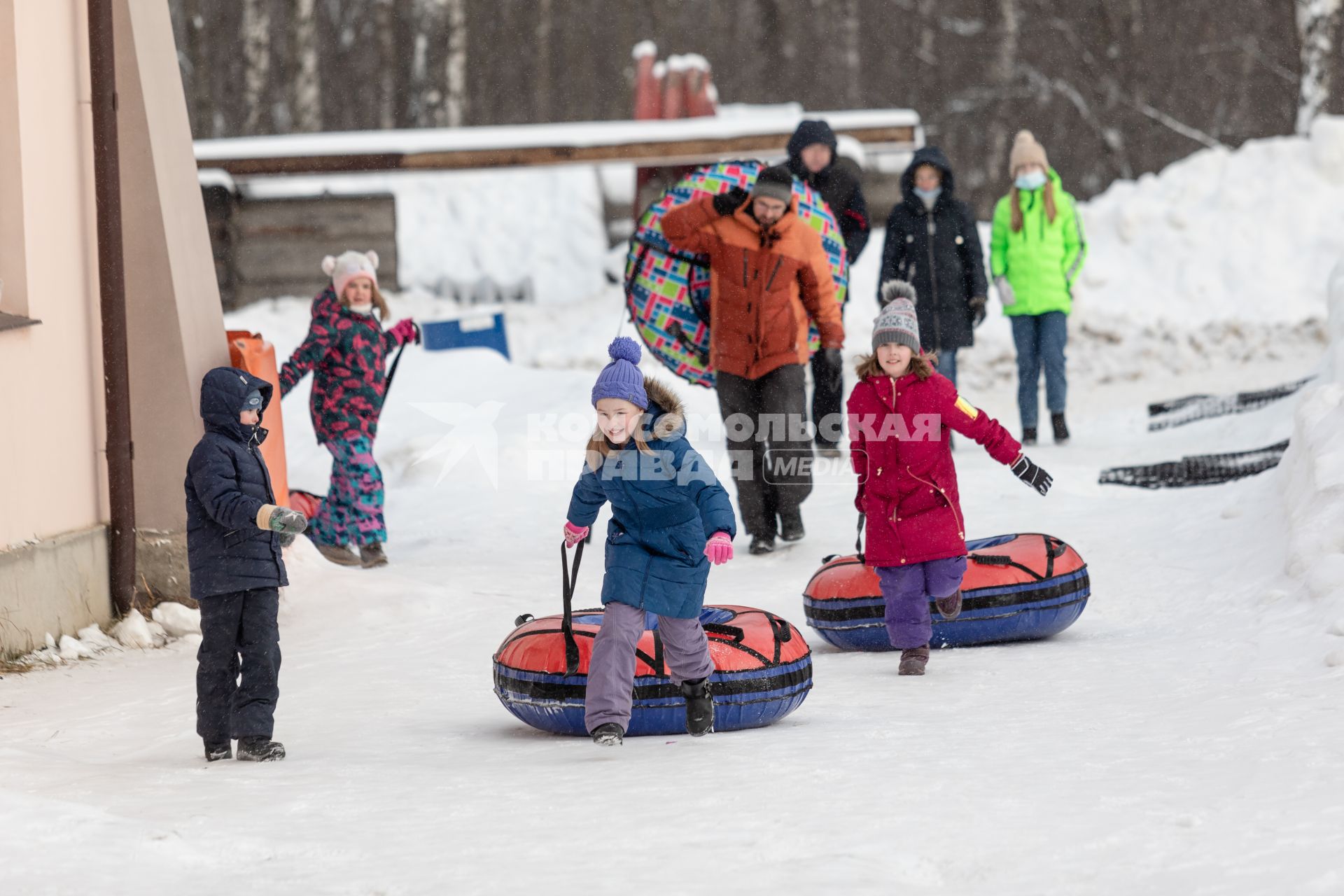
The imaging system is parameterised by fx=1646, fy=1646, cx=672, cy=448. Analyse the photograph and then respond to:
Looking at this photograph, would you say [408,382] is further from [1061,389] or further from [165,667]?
[165,667]

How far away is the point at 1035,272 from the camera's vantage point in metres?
11.1

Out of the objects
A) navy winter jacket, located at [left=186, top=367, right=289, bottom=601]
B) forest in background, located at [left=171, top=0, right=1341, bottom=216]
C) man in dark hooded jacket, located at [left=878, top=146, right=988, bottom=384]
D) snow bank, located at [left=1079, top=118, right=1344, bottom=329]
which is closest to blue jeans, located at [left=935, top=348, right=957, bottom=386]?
man in dark hooded jacket, located at [left=878, top=146, right=988, bottom=384]

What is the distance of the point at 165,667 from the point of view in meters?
6.29

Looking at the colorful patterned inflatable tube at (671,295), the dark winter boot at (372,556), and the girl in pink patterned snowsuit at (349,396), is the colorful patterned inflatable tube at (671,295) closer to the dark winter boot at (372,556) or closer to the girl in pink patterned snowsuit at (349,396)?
the girl in pink patterned snowsuit at (349,396)

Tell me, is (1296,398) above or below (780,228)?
below

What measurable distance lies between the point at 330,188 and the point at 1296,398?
32.3 feet

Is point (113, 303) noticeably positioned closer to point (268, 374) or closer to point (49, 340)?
point (49, 340)

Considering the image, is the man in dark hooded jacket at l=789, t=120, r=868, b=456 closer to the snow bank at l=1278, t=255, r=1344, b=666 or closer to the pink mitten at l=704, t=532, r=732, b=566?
the snow bank at l=1278, t=255, r=1344, b=666

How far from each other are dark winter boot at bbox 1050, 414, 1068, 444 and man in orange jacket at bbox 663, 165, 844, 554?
3.40 meters

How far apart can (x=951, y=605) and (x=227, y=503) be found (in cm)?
278

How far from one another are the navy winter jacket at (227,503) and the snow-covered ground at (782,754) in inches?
21.8

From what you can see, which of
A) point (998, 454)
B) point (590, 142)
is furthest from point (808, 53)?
point (998, 454)

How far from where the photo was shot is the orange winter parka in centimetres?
807

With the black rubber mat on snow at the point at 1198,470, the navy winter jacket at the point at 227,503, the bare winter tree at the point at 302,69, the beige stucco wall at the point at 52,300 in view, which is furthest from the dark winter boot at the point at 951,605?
the bare winter tree at the point at 302,69
